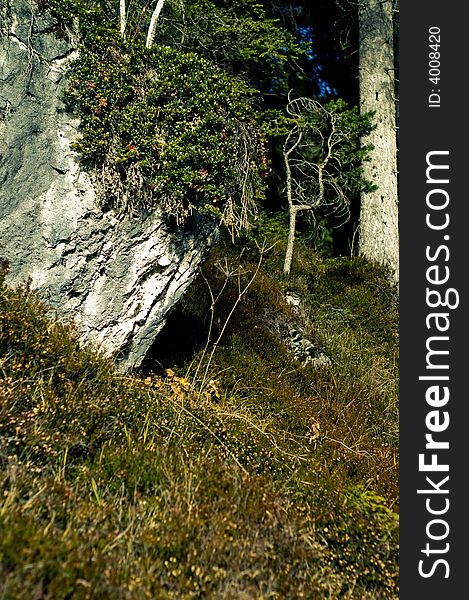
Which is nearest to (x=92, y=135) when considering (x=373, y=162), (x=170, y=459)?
(x=170, y=459)

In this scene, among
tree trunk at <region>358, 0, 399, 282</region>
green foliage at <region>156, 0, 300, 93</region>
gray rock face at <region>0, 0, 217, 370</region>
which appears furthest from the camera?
tree trunk at <region>358, 0, 399, 282</region>

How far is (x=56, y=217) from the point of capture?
5.31 m

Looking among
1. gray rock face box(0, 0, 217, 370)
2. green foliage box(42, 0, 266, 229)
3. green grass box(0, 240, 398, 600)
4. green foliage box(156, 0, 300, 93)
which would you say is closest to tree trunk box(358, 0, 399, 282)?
green foliage box(156, 0, 300, 93)

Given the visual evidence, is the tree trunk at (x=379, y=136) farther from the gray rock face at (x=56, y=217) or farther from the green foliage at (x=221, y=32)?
the gray rock face at (x=56, y=217)

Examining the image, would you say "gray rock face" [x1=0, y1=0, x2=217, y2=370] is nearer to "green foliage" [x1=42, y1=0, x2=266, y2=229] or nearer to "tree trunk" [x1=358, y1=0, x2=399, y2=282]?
"green foliage" [x1=42, y1=0, x2=266, y2=229]

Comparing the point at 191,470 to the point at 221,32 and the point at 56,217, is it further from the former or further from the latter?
the point at 221,32

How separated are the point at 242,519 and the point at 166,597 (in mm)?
812

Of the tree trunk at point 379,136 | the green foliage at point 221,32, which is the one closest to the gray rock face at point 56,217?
the green foliage at point 221,32

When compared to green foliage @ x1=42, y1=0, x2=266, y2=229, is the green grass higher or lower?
lower

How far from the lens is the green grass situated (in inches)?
121

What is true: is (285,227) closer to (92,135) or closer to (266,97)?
(266,97)

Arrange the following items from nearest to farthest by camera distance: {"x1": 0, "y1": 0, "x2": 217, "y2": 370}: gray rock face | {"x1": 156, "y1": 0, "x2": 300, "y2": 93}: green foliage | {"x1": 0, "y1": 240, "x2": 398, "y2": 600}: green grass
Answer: {"x1": 0, "y1": 240, "x2": 398, "y2": 600}: green grass < {"x1": 0, "y1": 0, "x2": 217, "y2": 370}: gray rock face < {"x1": 156, "y1": 0, "x2": 300, "y2": 93}: green foliage

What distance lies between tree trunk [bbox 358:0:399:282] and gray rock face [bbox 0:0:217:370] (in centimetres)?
640

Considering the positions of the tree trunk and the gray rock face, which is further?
the tree trunk
